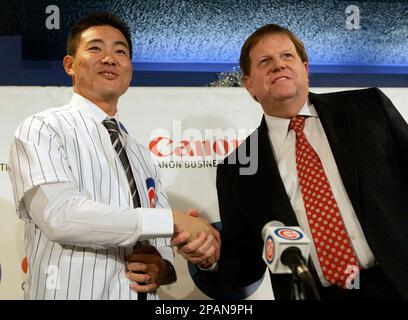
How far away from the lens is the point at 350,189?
1534mm

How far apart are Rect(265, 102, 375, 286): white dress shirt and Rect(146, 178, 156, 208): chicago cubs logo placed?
1.54 ft

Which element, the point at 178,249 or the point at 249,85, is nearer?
the point at 178,249

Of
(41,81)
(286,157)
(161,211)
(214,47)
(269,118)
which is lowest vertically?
(161,211)

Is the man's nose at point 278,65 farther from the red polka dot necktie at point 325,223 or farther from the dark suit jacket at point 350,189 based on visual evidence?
the red polka dot necktie at point 325,223

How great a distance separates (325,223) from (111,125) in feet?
2.55

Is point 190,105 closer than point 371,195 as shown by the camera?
No

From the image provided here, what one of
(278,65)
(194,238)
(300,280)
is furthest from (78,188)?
(278,65)

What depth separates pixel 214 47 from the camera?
3.20 m

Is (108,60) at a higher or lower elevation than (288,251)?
higher

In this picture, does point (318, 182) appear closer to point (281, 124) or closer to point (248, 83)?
point (281, 124)

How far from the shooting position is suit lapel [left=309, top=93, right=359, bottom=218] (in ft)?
5.05
